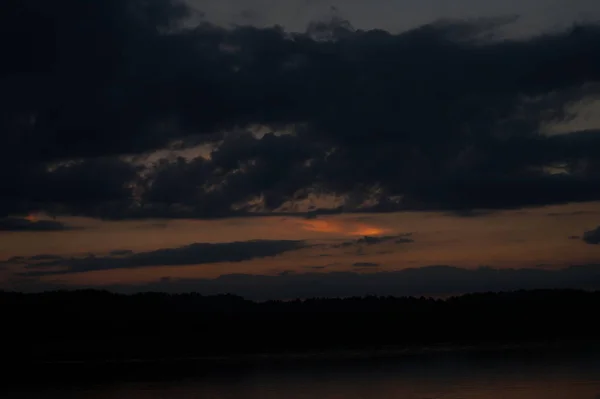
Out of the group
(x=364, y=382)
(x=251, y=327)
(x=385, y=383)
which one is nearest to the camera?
(x=385, y=383)

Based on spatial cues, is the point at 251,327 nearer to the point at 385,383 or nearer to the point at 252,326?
the point at 252,326

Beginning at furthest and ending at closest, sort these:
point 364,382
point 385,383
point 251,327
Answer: point 251,327 < point 364,382 < point 385,383

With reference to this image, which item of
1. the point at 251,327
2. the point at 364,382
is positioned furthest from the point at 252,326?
the point at 364,382

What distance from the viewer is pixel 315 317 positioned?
92.5 metres

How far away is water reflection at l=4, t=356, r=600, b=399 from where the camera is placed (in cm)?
3547

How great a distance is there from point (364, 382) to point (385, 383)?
95 cm

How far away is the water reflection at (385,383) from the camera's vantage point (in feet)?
116

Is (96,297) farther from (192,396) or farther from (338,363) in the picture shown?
(192,396)

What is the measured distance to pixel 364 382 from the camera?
40.0m

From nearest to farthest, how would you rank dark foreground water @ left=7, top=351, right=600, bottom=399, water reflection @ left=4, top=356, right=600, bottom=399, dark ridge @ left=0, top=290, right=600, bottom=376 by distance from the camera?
water reflection @ left=4, top=356, right=600, bottom=399 < dark foreground water @ left=7, top=351, right=600, bottom=399 < dark ridge @ left=0, top=290, right=600, bottom=376

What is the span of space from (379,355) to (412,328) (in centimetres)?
2786

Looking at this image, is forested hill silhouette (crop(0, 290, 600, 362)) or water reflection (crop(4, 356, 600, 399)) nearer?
water reflection (crop(4, 356, 600, 399))

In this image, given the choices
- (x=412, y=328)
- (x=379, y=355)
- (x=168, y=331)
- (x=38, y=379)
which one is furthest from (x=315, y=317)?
(x=38, y=379)

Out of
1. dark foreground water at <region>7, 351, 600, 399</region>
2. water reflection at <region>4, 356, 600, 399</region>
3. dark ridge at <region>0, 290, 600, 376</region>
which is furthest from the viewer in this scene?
dark ridge at <region>0, 290, 600, 376</region>
